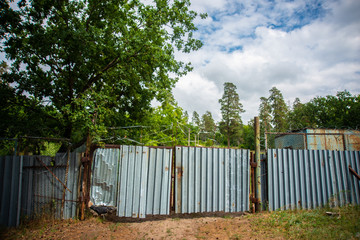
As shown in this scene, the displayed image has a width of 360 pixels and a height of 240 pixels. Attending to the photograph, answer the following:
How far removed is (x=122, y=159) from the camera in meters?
5.79

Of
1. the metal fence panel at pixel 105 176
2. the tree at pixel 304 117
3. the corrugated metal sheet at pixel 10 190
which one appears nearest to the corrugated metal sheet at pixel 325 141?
the metal fence panel at pixel 105 176

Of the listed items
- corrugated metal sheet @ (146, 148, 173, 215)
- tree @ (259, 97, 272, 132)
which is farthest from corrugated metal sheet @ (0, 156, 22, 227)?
tree @ (259, 97, 272, 132)

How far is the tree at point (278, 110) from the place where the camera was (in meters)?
40.0

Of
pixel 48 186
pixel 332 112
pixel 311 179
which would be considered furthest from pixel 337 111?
pixel 48 186

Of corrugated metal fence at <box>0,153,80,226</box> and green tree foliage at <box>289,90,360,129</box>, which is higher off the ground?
green tree foliage at <box>289,90,360,129</box>

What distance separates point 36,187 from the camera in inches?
226

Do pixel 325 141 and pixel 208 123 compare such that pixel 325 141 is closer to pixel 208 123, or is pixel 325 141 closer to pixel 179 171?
pixel 179 171

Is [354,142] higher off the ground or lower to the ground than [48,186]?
higher

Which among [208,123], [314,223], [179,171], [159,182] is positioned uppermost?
[208,123]

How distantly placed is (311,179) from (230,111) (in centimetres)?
3640

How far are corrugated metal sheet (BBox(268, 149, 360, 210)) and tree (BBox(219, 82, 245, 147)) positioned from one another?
34.6m

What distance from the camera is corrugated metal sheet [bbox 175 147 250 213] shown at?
232 inches

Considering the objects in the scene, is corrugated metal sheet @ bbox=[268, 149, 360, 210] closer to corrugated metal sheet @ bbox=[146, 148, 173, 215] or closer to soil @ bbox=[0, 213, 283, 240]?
soil @ bbox=[0, 213, 283, 240]

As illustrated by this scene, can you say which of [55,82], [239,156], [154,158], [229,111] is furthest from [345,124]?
[55,82]
